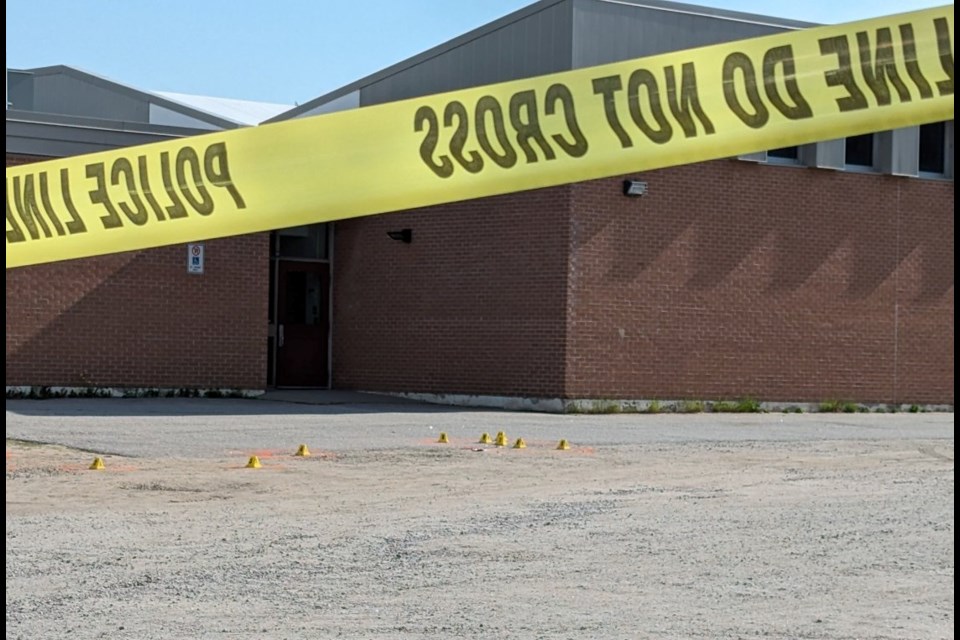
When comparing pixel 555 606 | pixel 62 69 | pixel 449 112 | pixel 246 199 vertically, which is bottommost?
pixel 555 606

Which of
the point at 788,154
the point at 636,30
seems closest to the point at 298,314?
the point at 636,30

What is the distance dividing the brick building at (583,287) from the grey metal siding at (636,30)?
32mm

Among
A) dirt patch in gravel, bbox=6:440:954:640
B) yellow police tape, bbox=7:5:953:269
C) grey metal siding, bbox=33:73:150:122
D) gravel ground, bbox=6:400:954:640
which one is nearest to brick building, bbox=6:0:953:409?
gravel ground, bbox=6:400:954:640

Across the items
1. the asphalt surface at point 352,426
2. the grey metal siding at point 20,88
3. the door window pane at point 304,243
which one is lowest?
the asphalt surface at point 352,426

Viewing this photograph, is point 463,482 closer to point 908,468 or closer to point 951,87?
point 908,468

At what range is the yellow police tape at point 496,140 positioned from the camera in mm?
6316

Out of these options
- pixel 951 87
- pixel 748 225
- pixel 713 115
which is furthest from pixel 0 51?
pixel 748 225

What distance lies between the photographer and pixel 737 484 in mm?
12648

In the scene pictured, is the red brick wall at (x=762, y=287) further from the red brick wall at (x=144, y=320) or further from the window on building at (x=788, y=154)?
the red brick wall at (x=144, y=320)

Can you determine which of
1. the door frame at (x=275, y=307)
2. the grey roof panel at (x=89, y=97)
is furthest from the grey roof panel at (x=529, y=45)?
the grey roof panel at (x=89, y=97)

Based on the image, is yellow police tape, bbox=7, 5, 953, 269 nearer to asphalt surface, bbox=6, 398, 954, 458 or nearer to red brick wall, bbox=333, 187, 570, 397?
asphalt surface, bbox=6, 398, 954, 458

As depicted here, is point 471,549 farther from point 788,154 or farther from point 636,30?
point 788,154

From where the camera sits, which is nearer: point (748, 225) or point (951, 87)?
point (951, 87)

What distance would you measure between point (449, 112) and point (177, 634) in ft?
8.37
